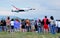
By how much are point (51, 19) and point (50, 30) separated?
297cm

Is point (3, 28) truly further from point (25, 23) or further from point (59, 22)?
point (59, 22)

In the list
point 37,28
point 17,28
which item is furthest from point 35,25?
point 17,28

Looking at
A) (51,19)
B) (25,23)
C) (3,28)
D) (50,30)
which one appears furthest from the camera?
(3,28)

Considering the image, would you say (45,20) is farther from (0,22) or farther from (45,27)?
(0,22)

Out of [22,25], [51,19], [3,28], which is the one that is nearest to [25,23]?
[22,25]

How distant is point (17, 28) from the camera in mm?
25578

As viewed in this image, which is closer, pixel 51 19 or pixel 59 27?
pixel 51 19

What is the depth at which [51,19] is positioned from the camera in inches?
851

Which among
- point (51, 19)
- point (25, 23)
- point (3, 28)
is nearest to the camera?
point (51, 19)

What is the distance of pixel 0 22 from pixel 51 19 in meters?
8.48

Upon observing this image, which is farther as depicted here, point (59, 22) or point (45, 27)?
point (59, 22)

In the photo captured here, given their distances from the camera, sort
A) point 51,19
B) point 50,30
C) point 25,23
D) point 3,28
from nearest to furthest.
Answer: point 51,19 < point 50,30 < point 25,23 < point 3,28

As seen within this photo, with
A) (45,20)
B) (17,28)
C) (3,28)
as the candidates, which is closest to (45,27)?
(45,20)

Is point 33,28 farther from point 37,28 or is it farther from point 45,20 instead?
point 45,20
